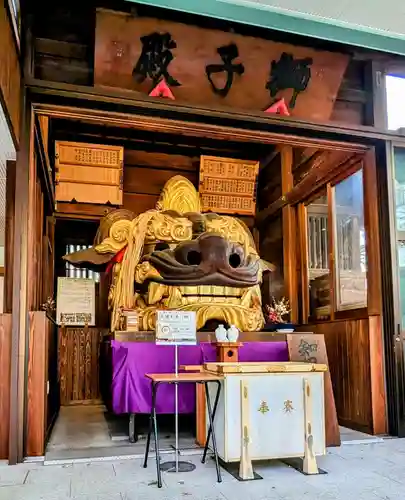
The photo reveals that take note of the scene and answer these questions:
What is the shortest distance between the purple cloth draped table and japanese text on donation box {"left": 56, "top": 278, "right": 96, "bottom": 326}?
2.48m

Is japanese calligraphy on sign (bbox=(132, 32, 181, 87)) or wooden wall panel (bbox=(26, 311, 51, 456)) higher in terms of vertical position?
japanese calligraphy on sign (bbox=(132, 32, 181, 87))

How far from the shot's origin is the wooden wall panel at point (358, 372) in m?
4.43

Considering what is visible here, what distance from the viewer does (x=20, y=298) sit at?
363cm

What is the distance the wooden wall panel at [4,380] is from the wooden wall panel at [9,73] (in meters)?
1.30

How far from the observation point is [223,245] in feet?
16.7

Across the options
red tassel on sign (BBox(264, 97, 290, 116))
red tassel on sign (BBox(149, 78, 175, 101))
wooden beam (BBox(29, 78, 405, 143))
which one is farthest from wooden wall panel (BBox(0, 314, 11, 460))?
red tassel on sign (BBox(264, 97, 290, 116))

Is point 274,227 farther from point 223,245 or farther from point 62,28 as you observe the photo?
point 62,28

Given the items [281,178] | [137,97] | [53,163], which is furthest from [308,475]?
[53,163]

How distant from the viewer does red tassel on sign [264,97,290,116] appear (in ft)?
14.6

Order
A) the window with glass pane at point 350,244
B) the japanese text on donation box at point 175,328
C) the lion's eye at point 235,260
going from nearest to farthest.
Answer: the japanese text on donation box at point 175,328, the window with glass pane at point 350,244, the lion's eye at point 235,260

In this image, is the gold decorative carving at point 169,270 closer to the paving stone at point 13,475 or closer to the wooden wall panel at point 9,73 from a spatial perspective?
the paving stone at point 13,475

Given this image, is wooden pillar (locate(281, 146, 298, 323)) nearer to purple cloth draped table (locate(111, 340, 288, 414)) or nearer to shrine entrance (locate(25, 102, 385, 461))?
shrine entrance (locate(25, 102, 385, 461))

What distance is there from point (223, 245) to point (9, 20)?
266 centimetres

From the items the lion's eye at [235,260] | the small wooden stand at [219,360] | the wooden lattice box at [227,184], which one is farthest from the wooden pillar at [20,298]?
the wooden lattice box at [227,184]
